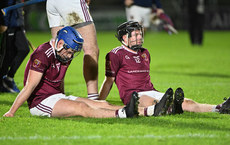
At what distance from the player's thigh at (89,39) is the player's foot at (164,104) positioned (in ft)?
4.57

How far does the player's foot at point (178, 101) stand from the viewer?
17.5 feet

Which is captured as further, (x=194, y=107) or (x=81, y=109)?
(x=194, y=107)

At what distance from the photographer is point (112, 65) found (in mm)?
6066

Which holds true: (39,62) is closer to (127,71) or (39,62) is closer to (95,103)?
(95,103)

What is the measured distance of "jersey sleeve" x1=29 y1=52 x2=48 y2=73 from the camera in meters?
5.26

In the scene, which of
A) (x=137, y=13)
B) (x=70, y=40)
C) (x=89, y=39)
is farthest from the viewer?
(x=137, y=13)

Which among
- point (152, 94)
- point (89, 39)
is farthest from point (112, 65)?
point (152, 94)

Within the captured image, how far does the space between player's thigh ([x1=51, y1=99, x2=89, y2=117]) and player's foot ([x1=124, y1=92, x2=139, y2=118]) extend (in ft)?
1.59

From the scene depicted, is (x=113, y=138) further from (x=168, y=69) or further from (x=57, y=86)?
(x=168, y=69)

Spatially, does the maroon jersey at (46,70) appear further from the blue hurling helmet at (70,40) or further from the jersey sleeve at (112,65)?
the jersey sleeve at (112,65)

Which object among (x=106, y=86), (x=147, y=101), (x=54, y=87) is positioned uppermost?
(x=54, y=87)

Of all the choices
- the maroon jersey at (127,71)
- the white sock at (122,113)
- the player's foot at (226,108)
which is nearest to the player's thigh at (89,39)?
the maroon jersey at (127,71)

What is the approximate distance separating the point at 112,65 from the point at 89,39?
498mm

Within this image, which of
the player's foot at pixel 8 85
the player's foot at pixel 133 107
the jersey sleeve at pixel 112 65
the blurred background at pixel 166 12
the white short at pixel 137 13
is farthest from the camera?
the blurred background at pixel 166 12
